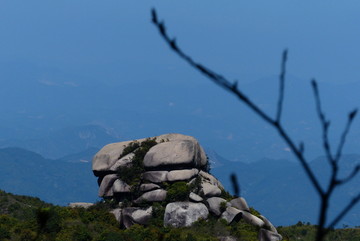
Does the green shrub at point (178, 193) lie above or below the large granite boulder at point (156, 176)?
below

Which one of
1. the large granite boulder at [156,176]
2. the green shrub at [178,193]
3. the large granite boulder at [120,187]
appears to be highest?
the large granite boulder at [156,176]

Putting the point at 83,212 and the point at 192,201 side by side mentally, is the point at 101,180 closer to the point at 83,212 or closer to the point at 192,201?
the point at 83,212

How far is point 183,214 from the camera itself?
51.9m

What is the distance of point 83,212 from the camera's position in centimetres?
5459

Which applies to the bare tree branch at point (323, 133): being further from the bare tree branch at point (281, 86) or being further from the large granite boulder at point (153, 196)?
the large granite boulder at point (153, 196)

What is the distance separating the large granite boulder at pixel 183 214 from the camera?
51.8 m

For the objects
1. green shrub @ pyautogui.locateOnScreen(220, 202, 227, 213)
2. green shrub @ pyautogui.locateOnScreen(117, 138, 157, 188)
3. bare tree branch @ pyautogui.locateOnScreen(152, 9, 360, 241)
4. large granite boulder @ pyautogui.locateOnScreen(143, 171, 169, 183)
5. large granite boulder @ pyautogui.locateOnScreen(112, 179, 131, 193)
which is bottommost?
bare tree branch @ pyautogui.locateOnScreen(152, 9, 360, 241)

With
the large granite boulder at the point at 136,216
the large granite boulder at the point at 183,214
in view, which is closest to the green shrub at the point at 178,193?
the large granite boulder at the point at 183,214

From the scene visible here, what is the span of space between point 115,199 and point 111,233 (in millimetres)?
10129

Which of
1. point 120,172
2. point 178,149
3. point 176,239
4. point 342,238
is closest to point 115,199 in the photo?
point 120,172

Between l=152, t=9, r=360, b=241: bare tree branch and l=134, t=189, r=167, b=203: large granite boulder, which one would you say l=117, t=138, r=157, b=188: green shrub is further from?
l=152, t=9, r=360, b=241: bare tree branch

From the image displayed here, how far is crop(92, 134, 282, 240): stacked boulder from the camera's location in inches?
2063

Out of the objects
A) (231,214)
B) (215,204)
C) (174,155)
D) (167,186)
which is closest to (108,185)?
(167,186)

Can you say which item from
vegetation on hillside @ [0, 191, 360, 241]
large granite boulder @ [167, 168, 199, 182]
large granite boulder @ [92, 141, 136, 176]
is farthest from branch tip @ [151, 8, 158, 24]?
large granite boulder @ [92, 141, 136, 176]
